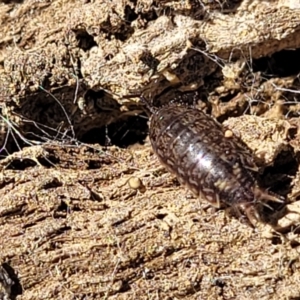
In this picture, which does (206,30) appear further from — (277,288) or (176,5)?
(277,288)

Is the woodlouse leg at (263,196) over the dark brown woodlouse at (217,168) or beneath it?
beneath

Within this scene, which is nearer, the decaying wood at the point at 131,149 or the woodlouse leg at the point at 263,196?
the decaying wood at the point at 131,149

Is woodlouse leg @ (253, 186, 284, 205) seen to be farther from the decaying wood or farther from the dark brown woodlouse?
the decaying wood

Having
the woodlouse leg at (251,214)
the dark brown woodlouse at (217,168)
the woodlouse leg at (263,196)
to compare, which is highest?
the dark brown woodlouse at (217,168)

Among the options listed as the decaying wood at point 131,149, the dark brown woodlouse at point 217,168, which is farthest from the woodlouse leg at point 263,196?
the decaying wood at point 131,149

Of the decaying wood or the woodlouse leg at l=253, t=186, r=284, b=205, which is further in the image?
the woodlouse leg at l=253, t=186, r=284, b=205

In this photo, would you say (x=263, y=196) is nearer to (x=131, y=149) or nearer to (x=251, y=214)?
(x=251, y=214)

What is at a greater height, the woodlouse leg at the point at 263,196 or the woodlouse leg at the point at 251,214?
the woodlouse leg at the point at 263,196

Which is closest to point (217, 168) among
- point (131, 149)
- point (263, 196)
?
point (263, 196)

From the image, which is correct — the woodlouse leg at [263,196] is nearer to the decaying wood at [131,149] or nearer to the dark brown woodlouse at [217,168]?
the dark brown woodlouse at [217,168]

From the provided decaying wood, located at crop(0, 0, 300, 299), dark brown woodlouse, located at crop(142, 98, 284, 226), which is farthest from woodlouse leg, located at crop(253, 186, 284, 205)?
decaying wood, located at crop(0, 0, 300, 299)
